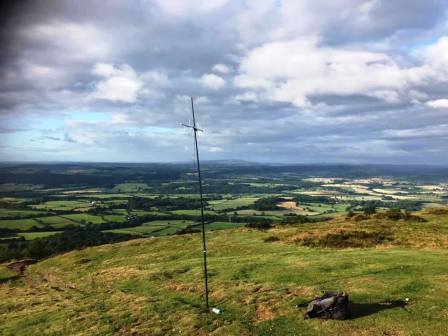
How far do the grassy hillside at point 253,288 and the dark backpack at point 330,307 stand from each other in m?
0.57

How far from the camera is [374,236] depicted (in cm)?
4956

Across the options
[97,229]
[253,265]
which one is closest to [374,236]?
[253,265]

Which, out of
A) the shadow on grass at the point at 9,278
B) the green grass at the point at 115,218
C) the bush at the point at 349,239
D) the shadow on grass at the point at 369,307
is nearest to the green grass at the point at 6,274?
the shadow on grass at the point at 9,278

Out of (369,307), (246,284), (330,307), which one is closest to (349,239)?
(246,284)

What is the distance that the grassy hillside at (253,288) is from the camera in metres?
23.2

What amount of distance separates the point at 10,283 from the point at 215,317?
117 feet

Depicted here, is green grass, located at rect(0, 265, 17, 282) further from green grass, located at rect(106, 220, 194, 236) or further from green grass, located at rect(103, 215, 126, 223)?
green grass, located at rect(103, 215, 126, 223)

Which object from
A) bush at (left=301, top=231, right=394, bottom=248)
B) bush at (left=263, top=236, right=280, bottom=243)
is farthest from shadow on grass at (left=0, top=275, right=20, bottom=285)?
bush at (left=301, top=231, right=394, bottom=248)

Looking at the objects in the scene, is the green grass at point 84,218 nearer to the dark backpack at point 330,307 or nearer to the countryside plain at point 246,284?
the countryside plain at point 246,284

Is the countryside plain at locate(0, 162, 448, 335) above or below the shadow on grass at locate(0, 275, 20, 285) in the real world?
above

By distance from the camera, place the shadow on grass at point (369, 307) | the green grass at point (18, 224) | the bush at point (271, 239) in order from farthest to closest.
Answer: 1. the green grass at point (18, 224)
2. the bush at point (271, 239)
3. the shadow on grass at point (369, 307)

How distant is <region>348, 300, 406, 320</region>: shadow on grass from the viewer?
23047mm

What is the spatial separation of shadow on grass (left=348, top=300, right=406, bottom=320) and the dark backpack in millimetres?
737

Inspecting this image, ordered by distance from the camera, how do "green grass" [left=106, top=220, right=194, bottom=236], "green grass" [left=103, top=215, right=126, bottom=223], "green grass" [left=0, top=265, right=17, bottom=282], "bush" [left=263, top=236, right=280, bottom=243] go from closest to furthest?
"green grass" [left=0, top=265, right=17, bottom=282], "bush" [left=263, top=236, right=280, bottom=243], "green grass" [left=106, top=220, right=194, bottom=236], "green grass" [left=103, top=215, right=126, bottom=223]
